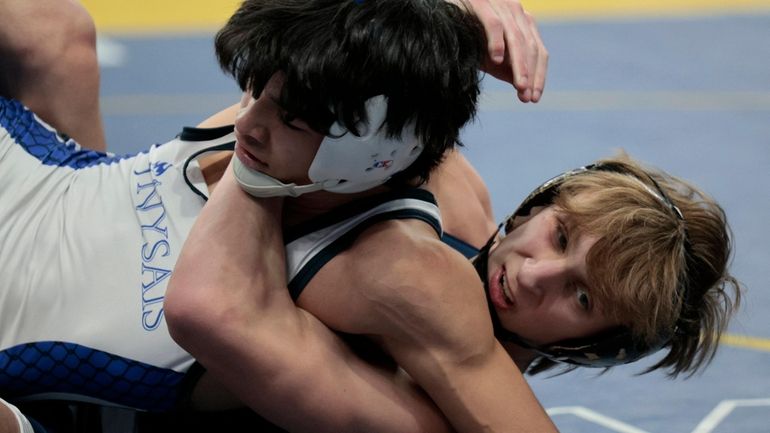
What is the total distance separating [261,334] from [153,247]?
0.35m

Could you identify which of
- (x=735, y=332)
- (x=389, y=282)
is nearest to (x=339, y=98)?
(x=389, y=282)

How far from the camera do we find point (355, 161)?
6.73 ft

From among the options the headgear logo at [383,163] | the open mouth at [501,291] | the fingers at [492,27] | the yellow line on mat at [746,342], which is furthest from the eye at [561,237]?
the yellow line on mat at [746,342]

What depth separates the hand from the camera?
2.27 m

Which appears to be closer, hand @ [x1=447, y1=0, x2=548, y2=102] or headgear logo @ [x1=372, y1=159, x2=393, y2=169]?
headgear logo @ [x1=372, y1=159, x2=393, y2=169]

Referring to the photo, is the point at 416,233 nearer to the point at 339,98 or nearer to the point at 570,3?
the point at 339,98

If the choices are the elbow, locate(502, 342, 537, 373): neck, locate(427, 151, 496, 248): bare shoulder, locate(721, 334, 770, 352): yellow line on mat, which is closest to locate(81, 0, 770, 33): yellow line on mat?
locate(721, 334, 770, 352): yellow line on mat

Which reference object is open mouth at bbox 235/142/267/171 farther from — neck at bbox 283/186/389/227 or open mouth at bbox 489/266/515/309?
open mouth at bbox 489/266/515/309

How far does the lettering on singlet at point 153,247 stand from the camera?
2.32 meters

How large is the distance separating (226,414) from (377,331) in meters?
0.44

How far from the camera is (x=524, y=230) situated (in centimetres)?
256

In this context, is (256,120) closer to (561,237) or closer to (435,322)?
(435,322)

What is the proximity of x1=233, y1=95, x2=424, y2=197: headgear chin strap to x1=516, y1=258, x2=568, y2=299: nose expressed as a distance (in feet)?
1.40

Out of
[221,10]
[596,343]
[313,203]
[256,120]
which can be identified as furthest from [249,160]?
[221,10]
